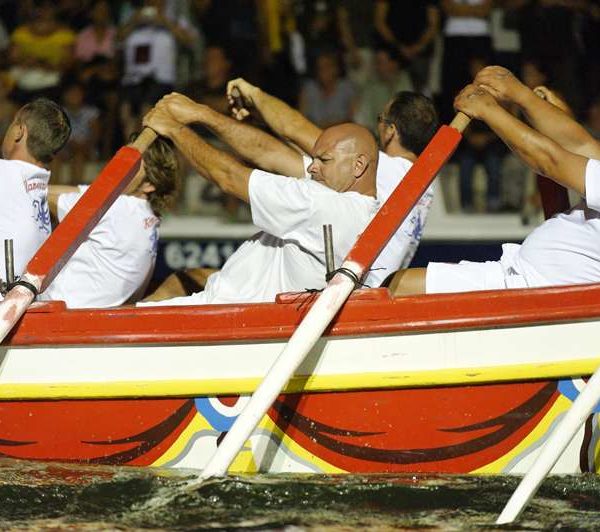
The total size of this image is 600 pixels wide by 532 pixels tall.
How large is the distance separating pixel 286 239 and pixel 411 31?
5587 millimetres

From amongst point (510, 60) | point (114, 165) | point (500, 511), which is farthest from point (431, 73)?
point (500, 511)

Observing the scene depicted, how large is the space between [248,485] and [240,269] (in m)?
1.13

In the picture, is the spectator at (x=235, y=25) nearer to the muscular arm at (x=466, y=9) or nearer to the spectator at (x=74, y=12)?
the spectator at (x=74, y=12)

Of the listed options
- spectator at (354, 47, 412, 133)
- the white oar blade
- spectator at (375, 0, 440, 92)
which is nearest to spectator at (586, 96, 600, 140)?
spectator at (375, 0, 440, 92)

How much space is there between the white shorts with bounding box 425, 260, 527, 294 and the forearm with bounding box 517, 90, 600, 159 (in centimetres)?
62

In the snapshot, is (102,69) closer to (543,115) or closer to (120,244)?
(120,244)

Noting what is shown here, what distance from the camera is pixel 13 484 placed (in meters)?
6.08

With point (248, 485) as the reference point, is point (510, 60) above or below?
above

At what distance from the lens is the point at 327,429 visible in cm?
605

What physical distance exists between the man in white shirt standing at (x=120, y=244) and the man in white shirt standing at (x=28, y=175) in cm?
34

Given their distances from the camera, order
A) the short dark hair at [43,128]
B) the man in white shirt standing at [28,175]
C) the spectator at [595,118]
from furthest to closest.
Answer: the spectator at [595,118] → the short dark hair at [43,128] → the man in white shirt standing at [28,175]

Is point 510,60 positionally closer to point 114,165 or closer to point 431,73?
point 431,73

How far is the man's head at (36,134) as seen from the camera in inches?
268

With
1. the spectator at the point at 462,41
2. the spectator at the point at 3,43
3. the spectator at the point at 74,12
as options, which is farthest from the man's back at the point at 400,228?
the spectator at the point at 3,43
